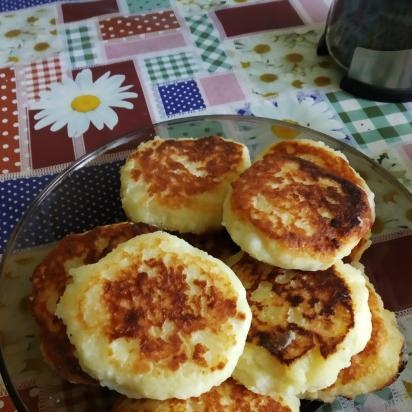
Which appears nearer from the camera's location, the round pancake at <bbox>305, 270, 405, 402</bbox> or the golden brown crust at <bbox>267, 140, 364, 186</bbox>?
the round pancake at <bbox>305, 270, 405, 402</bbox>

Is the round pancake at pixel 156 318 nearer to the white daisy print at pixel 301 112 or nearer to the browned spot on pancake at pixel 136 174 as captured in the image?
the browned spot on pancake at pixel 136 174

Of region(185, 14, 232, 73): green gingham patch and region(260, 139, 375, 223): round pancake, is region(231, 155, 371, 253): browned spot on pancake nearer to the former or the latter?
region(260, 139, 375, 223): round pancake

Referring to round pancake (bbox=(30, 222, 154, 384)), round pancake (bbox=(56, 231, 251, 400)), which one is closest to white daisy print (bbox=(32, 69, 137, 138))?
round pancake (bbox=(30, 222, 154, 384))

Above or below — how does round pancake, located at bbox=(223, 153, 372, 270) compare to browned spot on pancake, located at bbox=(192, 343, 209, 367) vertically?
above

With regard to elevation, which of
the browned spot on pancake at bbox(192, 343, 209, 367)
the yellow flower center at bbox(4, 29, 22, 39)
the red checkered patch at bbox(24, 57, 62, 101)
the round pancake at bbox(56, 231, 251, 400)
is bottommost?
the red checkered patch at bbox(24, 57, 62, 101)

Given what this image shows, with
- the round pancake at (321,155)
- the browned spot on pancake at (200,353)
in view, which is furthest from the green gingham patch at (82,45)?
the browned spot on pancake at (200,353)

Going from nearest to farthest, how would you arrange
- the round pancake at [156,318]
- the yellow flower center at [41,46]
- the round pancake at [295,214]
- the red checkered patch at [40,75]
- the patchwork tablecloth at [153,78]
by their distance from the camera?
the round pancake at [156,318]
the round pancake at [295,214]
the patchwork tablecloth at [153,78]
the red checkered patch at [40,75]
the yellow flower center at [41,46]
